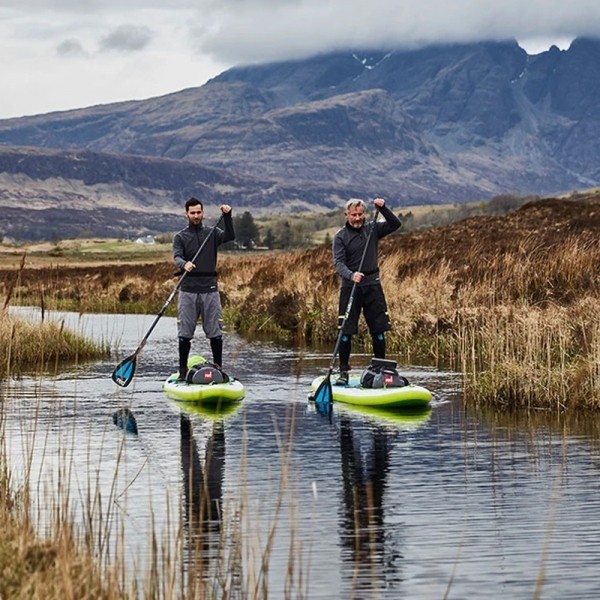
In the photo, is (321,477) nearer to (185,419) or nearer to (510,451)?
(510,451)

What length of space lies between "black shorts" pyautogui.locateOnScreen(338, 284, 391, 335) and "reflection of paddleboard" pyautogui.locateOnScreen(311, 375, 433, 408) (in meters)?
0.84

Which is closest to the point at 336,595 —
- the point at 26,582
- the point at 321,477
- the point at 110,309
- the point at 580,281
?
the point at 26,582

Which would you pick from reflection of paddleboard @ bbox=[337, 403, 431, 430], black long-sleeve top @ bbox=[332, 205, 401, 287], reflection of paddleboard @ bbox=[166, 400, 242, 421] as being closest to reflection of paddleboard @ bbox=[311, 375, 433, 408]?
reflection of paddleboard @ bbox=[337, 403, 431, 430]

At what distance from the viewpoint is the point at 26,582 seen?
7.83 meters

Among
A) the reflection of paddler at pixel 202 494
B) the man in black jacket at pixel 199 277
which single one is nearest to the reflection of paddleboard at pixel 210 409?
the reflection of paddler at pixel 202 494

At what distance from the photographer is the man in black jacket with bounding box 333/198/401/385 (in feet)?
63.0

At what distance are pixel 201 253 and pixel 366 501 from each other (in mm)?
8386

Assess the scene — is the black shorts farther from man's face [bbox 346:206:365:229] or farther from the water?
the water

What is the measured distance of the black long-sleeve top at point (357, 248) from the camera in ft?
63.0

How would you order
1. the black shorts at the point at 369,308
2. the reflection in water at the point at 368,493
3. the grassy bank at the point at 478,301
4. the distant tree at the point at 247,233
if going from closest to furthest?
the reflection in water at the point at 368,493
the grassy bank at the point at 478,301
the black shorts at the point at 369,308
the distant tree at the point at 247,233

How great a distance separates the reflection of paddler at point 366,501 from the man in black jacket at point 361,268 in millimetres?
1806

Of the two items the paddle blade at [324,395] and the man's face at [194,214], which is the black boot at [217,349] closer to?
the man's face at [194,214]

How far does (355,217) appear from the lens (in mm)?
19094

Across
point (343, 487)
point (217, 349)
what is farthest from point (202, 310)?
point (343, 487)
